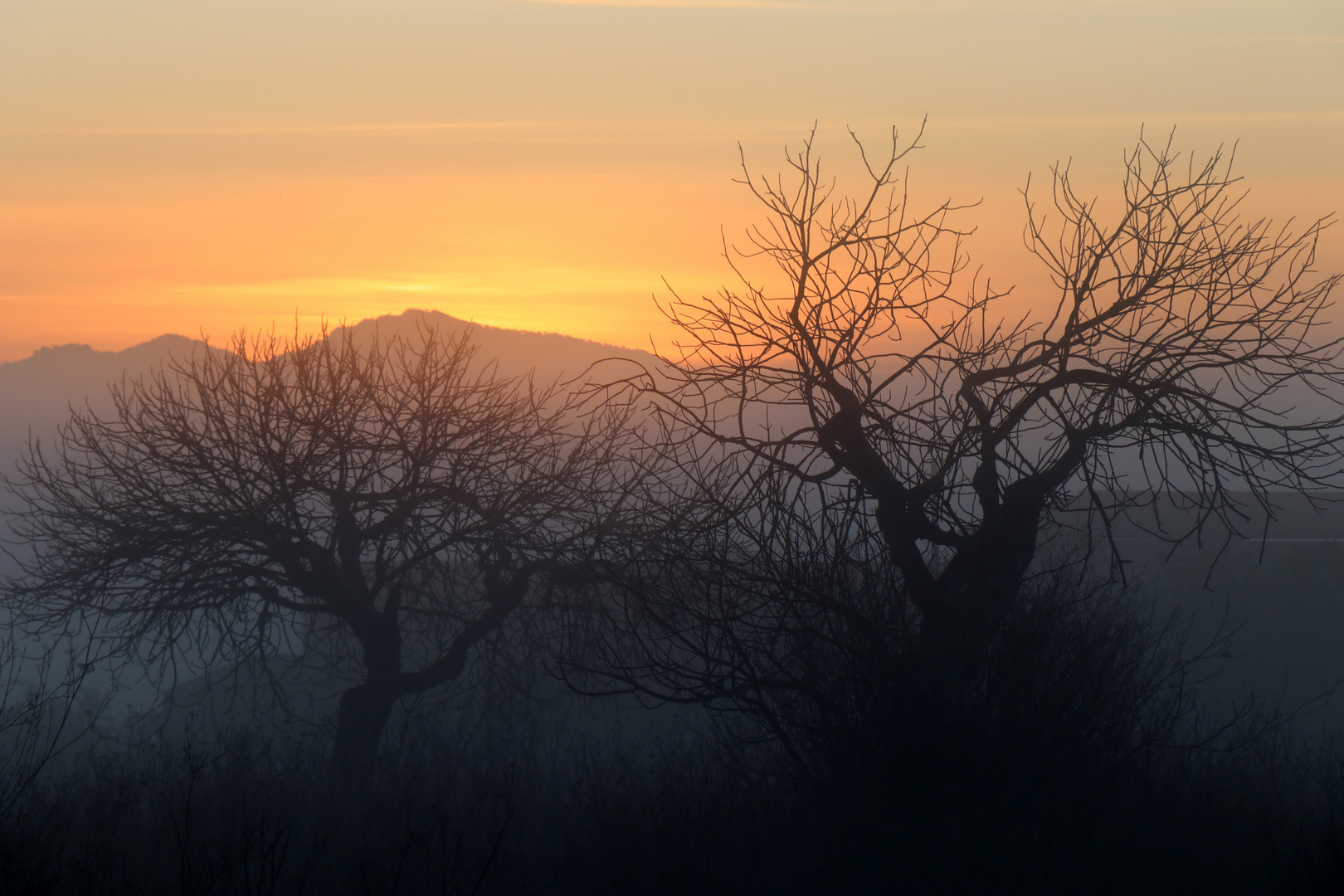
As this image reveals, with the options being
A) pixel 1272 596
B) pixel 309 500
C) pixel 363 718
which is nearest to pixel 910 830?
pixel 363 718

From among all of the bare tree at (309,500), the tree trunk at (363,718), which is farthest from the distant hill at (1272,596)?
the tree trunk at (363,718)

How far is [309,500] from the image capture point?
10.9m

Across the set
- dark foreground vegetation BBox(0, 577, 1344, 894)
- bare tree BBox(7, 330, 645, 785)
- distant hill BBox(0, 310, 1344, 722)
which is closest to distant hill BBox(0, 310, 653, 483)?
bare tree BBox(7, 330, 645, 785)

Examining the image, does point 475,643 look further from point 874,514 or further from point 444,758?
point 874,514

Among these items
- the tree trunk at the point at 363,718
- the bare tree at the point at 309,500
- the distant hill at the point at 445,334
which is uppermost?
the distant hill at the point at 445,334

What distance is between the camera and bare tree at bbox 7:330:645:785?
33.4ft

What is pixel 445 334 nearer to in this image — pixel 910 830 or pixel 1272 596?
pixel 910 830

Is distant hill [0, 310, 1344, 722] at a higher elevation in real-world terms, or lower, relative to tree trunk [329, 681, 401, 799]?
higher

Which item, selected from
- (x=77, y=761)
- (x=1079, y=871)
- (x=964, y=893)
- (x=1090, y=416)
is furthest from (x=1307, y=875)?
(x=77, y=761)

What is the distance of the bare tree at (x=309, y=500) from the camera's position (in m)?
10.2

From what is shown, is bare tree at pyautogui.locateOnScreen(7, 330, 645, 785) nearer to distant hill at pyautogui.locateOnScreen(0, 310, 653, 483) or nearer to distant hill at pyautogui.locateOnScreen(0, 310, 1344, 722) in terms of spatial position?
distant hill at pyautogui.locateOnScreen(0, 310, 653, 483)

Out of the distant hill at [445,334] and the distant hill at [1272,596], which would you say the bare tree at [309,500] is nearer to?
the distant hill at [445,334]

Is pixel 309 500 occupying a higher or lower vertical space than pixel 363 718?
higher

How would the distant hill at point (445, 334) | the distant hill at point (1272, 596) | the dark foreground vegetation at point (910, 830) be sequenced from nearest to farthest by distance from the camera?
the dark foreground vegetation at point (910, 830) < the distant hill at point (445, 334) < the distant hill at point (1272, 596)
